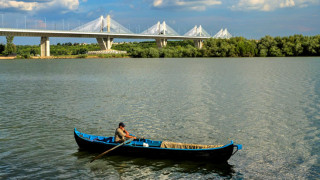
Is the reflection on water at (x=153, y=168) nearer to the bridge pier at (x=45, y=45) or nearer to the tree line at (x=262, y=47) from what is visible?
the tree line at (x=262, y=47)

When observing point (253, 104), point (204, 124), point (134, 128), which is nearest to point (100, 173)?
point (134, 128)

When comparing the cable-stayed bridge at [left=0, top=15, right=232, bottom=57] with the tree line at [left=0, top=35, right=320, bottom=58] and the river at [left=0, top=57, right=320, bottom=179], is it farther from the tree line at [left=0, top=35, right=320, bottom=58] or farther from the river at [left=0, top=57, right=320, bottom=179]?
the river at [left=0, top=57, right=320, bottom=179]

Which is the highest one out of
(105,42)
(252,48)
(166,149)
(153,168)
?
(105,42)

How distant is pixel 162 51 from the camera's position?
109 metres

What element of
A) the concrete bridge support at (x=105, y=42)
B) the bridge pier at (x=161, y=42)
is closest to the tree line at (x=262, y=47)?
the concrete bridge support at (x=105, y=42)

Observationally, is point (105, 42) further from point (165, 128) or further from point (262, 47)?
point (165, 128)

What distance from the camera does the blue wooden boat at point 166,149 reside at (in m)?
11.0

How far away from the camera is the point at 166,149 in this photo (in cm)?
1131

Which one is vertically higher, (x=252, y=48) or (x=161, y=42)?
(x=161, y=42)

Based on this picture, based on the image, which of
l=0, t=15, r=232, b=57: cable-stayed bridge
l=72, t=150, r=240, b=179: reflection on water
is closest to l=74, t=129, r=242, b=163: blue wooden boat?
l=72, t=150, r=240, b=179: reflection on water

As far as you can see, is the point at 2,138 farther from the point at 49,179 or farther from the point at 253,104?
the point at 253,104

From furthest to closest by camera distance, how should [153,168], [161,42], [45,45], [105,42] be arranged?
[161,42], [105,42], [45,45], [153,168]

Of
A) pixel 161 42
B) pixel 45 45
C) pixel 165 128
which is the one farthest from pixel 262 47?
pixel 165 128

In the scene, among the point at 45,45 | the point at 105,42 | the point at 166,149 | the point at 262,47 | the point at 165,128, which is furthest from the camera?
the point at 105,42
